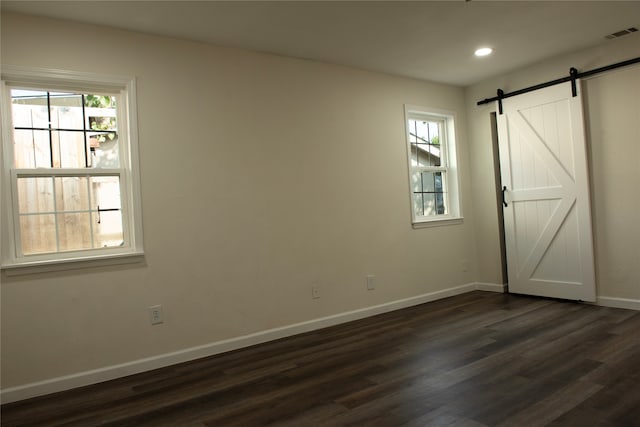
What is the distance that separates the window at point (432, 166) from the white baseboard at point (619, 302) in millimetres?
1706

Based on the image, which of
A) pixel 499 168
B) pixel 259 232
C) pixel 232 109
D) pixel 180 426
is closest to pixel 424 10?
pixel 232 109

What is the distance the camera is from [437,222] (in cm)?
494

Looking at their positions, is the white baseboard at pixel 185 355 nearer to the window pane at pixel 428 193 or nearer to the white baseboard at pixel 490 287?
the white baseboard at pixel 490 287

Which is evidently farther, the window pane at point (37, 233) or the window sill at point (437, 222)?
the window sill at point (437, 222)

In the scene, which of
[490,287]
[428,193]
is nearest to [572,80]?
[428,193]

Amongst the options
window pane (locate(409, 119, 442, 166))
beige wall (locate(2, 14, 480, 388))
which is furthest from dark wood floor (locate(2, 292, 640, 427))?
window pane (locate(409, 119, 442, 166))

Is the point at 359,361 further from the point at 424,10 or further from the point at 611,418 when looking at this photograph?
the point at 424,10

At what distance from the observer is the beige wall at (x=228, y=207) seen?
287 cm

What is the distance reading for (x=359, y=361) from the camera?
3.00m

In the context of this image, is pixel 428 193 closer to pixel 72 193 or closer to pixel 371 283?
pixel 371 283

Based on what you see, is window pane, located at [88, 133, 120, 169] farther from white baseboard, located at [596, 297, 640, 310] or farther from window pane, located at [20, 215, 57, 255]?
white baseboard, located at [596, 297, 640, 310]

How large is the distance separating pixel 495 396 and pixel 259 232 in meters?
2.23

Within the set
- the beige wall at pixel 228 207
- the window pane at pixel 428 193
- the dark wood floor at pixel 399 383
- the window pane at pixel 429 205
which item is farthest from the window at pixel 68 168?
the window pane at pixel 429 205

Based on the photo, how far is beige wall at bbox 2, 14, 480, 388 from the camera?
287 centimetres
